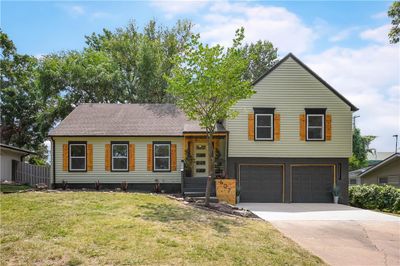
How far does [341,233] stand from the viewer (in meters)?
10.2

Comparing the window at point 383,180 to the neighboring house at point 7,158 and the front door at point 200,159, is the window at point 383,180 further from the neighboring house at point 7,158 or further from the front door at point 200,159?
the neighboring house at point 7,158

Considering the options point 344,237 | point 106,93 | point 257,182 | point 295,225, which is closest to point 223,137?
point 257,182

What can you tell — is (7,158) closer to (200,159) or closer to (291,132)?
Answer: (200,159)

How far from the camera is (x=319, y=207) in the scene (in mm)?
15625

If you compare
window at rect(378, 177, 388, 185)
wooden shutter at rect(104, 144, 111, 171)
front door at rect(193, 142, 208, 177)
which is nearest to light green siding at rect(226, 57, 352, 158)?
front door at rect(193, 142, 208, 177)

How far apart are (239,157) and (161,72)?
44.3 feet

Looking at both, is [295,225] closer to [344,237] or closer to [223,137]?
[344,237]

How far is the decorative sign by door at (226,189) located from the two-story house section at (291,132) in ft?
4.70

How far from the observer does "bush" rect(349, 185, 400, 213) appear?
55.7 ft

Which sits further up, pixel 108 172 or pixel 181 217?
pixel 108 172

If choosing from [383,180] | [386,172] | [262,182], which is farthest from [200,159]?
[383,180]

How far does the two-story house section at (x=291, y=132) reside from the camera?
683 inches

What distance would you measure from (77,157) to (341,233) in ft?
43.8

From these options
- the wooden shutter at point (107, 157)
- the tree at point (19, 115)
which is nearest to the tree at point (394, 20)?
the wooden shutter at point (107, 157)
